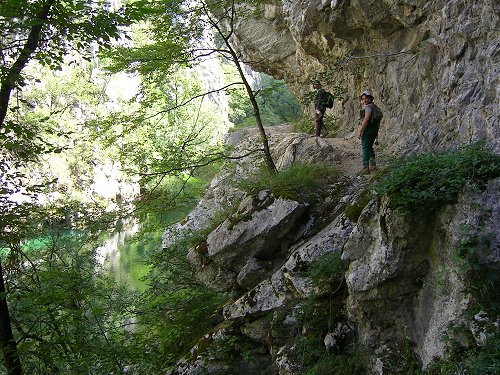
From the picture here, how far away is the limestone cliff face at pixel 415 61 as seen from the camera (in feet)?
22.2

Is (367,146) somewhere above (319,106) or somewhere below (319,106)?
below

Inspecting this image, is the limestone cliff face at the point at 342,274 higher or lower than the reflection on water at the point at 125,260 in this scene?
lower

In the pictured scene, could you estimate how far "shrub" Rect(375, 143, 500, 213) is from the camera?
4207 mm

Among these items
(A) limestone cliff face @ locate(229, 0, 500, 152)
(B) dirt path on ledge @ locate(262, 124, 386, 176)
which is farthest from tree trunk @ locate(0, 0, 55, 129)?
(B) dirt path on ledge @ locate(262, 124, 386, 176)

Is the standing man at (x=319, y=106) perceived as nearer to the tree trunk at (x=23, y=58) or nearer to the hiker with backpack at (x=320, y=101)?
the hiker with backpack at (x=320, y=101)

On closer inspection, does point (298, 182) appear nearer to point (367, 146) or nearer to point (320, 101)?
point (367, 146)

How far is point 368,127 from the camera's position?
7941mm

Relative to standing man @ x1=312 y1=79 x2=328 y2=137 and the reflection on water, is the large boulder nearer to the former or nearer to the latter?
standing man @ x1=312 y1=79 x2=328 y2=137

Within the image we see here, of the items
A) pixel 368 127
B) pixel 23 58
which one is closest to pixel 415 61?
pixel 368 127

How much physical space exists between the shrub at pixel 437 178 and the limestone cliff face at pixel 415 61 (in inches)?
74.7

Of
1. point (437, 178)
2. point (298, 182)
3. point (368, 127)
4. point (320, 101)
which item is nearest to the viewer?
point (437, 178)

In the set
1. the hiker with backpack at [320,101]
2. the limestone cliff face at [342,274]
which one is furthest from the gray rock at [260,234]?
the hiker with backpack at [320,101]

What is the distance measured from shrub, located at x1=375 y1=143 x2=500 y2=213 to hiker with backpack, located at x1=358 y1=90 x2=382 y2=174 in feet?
10.4

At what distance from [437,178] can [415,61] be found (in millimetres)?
5568
